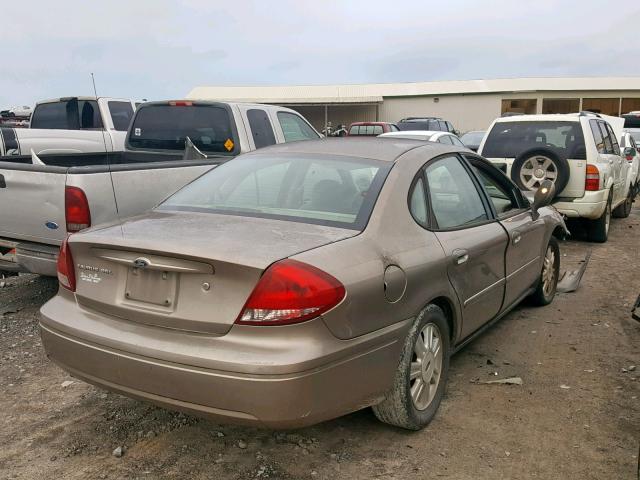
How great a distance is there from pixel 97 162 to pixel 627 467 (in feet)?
19.8

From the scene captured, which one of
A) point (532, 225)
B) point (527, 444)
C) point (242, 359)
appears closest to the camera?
point (242, 359)

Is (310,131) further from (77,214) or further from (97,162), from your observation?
(77,214)

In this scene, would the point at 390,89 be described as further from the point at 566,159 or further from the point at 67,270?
the point at 67,270

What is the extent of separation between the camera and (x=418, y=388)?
3395 millimetres

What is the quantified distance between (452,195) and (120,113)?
9503 mm

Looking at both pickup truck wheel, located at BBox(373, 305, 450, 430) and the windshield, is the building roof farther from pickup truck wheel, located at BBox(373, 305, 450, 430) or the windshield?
pickup truck wheel, located at BBox(373, 305, 450, 430)

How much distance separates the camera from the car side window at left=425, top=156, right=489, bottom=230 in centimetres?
379

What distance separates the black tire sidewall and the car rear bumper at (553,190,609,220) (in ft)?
17.6

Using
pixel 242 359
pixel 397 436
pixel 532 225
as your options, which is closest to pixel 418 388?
pixel 397 436

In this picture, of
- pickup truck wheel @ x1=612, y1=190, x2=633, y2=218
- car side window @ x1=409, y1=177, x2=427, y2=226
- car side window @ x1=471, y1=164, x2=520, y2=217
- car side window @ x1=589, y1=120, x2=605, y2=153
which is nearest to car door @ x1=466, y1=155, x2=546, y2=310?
car side window @ x1=471, y1=164, x2=520, y2=217

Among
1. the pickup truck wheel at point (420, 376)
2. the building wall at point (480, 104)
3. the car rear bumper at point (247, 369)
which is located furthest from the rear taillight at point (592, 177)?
the building wall at point (480, 104)

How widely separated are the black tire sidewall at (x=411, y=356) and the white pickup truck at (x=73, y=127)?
7.50 metres

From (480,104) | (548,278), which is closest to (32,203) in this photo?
(548,278)

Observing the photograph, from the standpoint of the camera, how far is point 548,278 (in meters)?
5.76
